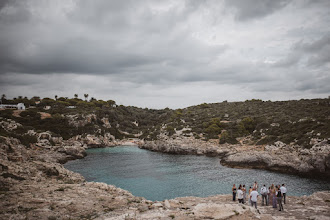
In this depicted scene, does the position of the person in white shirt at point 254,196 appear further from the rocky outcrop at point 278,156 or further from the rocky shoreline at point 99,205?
the rocky outcrop at point 278,156

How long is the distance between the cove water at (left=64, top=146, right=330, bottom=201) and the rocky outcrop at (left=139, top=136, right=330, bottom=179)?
2344 millimetres

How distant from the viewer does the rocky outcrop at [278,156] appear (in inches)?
1478

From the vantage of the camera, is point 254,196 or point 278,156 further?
point 278,156

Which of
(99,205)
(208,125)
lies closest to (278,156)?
(208,125)

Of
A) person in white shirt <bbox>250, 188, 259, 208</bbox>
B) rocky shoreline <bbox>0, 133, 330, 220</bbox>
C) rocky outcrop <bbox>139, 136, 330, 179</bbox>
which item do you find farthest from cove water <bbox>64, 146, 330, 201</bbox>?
person in white shirt <bbox>250, 188, 259, 208</bbox>

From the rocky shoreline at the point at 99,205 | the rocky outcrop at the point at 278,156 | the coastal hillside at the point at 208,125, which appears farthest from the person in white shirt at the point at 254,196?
the coastal hillside at the point at 208,125

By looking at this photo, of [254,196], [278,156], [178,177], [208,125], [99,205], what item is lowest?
[178,177]

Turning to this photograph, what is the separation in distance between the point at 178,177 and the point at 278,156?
23.2 m

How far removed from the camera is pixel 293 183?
34688 millimetres

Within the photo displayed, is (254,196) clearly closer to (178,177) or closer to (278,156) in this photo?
(178,177)

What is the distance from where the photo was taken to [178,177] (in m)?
40.2

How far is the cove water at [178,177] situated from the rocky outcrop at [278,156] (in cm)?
234

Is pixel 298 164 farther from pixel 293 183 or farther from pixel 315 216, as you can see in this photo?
pixel 315 216

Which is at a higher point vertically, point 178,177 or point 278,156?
point 278,156
